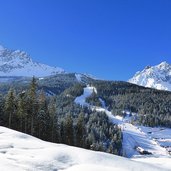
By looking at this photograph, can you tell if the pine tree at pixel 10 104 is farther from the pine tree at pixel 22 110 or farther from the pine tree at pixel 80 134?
the pine tree at pixel 80 134

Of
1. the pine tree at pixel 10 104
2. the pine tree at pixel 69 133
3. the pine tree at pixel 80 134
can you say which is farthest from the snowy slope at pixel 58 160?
the pine tree at pixel 80 134

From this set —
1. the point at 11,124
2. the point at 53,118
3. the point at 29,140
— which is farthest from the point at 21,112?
the point at 29,140

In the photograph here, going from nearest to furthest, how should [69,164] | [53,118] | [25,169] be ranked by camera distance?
[25,169]
[69,164]
[53,118]

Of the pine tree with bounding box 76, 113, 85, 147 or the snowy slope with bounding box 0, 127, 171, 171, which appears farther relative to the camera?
the pine tree with bounding box 76, 113, 85, 147

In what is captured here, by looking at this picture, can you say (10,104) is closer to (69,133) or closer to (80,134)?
(69,133)

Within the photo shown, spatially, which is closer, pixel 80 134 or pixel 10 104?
pixel 10 104

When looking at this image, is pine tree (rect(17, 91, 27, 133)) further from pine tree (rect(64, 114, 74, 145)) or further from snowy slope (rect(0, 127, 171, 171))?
snowy slope (rect(0, 127, 171, 171))

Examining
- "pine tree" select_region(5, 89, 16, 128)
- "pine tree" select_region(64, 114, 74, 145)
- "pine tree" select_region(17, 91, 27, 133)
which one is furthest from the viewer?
"pine tree" select_region(64, 114, 74, 145)

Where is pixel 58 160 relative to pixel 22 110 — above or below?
below

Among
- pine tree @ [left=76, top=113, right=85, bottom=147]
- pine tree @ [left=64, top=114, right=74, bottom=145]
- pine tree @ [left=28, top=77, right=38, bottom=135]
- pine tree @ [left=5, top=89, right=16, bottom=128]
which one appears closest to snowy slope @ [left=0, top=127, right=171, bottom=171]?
pine tree @ [left=28, top=77, right=38, bottom=135]

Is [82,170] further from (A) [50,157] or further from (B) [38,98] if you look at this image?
(B) [38,98]

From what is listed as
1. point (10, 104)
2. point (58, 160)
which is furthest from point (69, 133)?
point (58, 160)

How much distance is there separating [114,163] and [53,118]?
63338 millimetres

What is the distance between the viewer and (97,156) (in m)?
19.4
